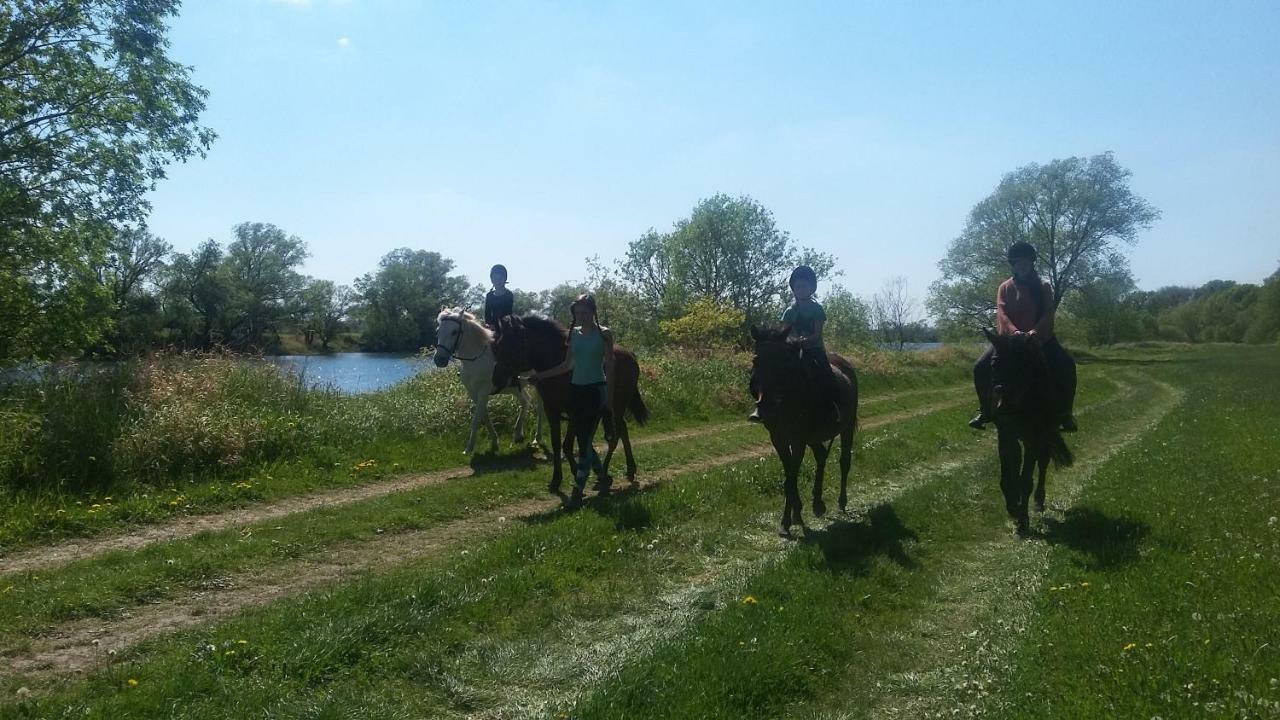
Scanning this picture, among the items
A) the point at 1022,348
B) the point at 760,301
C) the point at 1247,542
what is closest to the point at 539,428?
the point at 1022,348

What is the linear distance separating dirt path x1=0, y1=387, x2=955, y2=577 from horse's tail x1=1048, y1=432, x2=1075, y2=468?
8.45m

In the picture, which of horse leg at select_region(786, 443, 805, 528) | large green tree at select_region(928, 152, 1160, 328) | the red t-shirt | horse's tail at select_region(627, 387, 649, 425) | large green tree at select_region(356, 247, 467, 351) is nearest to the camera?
horse leg at select_region(786, 443, 805, 528)

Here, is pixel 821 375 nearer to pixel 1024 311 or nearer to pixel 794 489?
pixel 794 489

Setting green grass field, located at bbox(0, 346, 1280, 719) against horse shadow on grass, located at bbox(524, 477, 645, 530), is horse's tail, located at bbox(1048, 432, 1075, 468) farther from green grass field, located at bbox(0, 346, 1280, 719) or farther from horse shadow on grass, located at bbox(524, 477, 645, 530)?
horse shadow on grass, located at bbox(524, 477, 645, 530)

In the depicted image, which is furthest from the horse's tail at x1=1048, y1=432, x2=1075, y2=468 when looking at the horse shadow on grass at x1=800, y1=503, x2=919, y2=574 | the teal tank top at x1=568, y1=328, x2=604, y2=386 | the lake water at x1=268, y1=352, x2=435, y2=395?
the lake water at x1=268, y1=352, x2=435, y2=395

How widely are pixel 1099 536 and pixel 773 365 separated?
→ 3601mm

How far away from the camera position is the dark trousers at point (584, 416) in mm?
9609

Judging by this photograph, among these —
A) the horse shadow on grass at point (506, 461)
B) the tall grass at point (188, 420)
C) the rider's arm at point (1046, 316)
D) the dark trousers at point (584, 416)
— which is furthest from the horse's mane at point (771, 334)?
the tall grass at point (188, 420)

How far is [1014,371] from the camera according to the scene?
799 cm

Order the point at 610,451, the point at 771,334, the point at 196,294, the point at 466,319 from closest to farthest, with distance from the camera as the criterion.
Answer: the point at 771,334, the point at 610,451, the point at 466,319, the point at 196,294

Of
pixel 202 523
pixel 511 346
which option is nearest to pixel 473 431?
pixel 511 346

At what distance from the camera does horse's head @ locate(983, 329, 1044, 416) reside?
7.90 metres

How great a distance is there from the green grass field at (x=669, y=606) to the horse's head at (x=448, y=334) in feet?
11.2

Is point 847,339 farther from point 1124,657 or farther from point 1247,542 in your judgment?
point 1124,657
